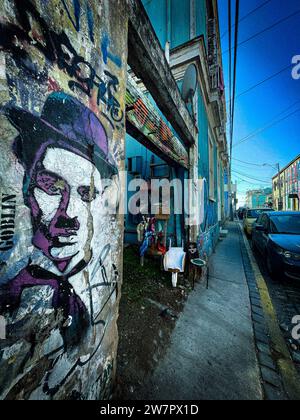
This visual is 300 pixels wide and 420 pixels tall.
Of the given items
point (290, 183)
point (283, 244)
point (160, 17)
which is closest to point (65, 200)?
point (283, 244)

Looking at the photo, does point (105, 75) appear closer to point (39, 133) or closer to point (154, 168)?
point (39, 133)

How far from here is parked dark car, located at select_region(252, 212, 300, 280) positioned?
379cm

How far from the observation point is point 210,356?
2.11 metres

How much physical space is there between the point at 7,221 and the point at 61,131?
0.58 m

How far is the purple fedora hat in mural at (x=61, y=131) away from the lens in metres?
0.81

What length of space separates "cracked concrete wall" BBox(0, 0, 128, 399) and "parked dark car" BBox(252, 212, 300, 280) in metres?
4.18

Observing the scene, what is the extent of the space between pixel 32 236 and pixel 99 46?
57.0 inches

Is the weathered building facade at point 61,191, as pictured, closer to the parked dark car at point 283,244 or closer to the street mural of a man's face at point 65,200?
the street mural of a man's face at point 65,200

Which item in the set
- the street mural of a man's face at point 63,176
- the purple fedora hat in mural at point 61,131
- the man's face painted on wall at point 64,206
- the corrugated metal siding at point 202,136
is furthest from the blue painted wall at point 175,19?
the man's face painted on wall at point 64,206

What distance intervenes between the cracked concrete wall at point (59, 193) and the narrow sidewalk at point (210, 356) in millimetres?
736

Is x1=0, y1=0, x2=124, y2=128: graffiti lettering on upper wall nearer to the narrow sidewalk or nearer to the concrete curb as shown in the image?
the narrow sidewalk

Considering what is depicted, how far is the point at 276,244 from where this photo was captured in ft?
13.6

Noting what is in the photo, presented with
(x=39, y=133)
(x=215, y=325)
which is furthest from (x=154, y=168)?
(x=39, y=133)

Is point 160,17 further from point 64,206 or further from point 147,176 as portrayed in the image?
point 64,206
